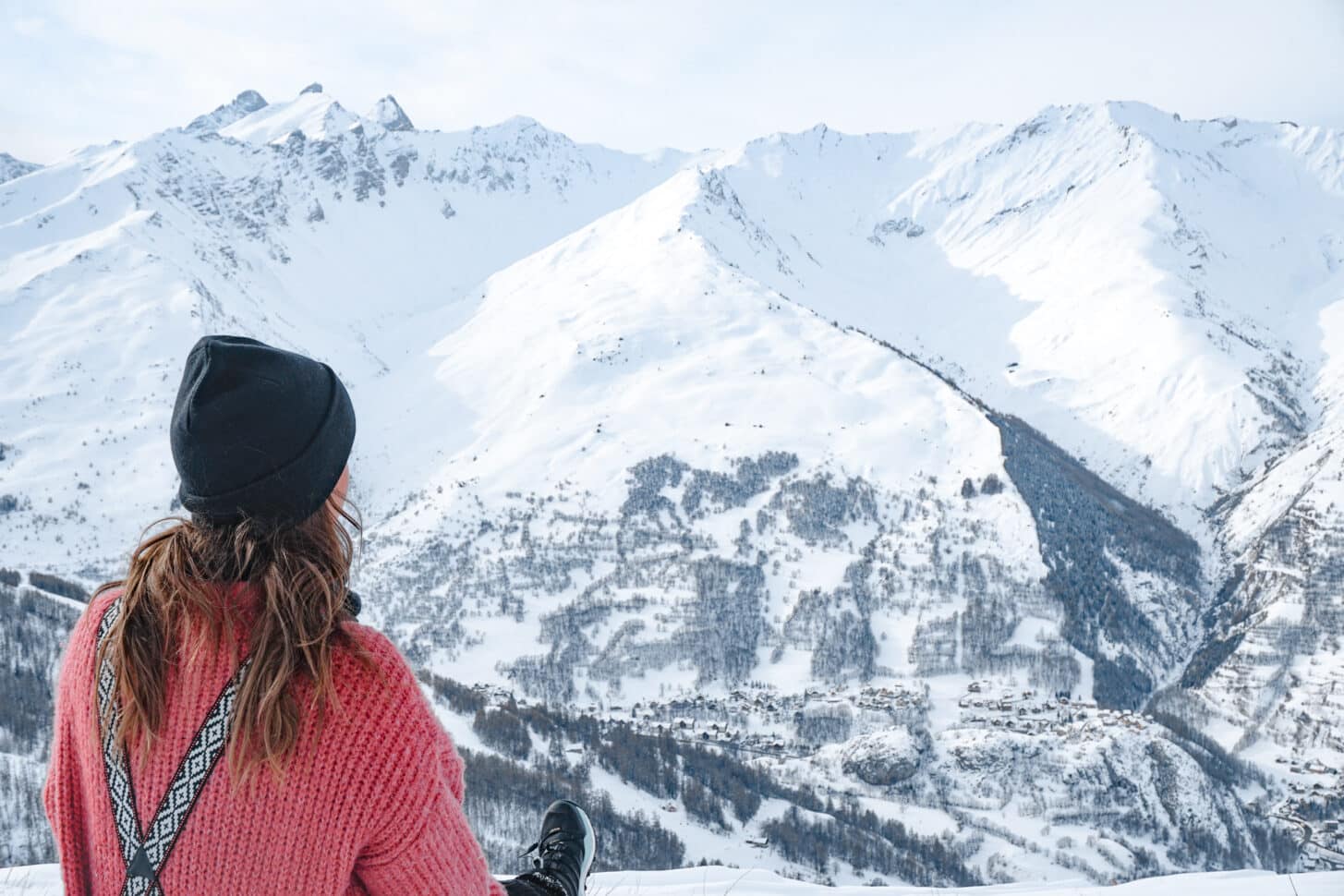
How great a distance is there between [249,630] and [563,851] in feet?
6.79

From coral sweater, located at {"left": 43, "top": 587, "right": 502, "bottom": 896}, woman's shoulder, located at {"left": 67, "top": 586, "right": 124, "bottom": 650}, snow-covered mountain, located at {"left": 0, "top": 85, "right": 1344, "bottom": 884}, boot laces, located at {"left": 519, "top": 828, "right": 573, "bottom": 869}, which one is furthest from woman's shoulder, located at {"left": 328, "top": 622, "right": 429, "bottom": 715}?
snow-covered mountain, located at {"left": 0, "top": 85, "right": 1344, "bottom": 884}

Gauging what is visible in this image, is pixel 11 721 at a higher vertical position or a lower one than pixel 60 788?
lower

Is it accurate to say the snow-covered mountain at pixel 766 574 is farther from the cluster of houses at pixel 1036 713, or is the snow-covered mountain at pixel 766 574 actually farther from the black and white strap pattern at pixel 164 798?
the black and white strap pattern at pixel 164 798

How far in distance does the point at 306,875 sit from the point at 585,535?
398 feet

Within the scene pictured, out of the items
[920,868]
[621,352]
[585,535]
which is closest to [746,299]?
[621,352]

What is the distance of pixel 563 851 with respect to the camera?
3820 mm

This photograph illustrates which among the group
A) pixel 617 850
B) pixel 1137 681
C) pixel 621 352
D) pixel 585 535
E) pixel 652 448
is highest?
pixel 621 352

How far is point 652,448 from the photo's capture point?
135125 mm

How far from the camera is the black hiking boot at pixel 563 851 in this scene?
3631 millimetres

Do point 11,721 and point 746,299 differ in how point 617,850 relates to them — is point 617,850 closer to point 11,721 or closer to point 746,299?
point 11,721

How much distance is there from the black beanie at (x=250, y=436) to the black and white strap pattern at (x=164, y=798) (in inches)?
17.7

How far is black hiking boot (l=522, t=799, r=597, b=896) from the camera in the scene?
363 cm

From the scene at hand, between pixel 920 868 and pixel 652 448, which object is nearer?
pixel 920 868

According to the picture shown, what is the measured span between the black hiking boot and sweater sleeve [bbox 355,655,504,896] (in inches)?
50.4
